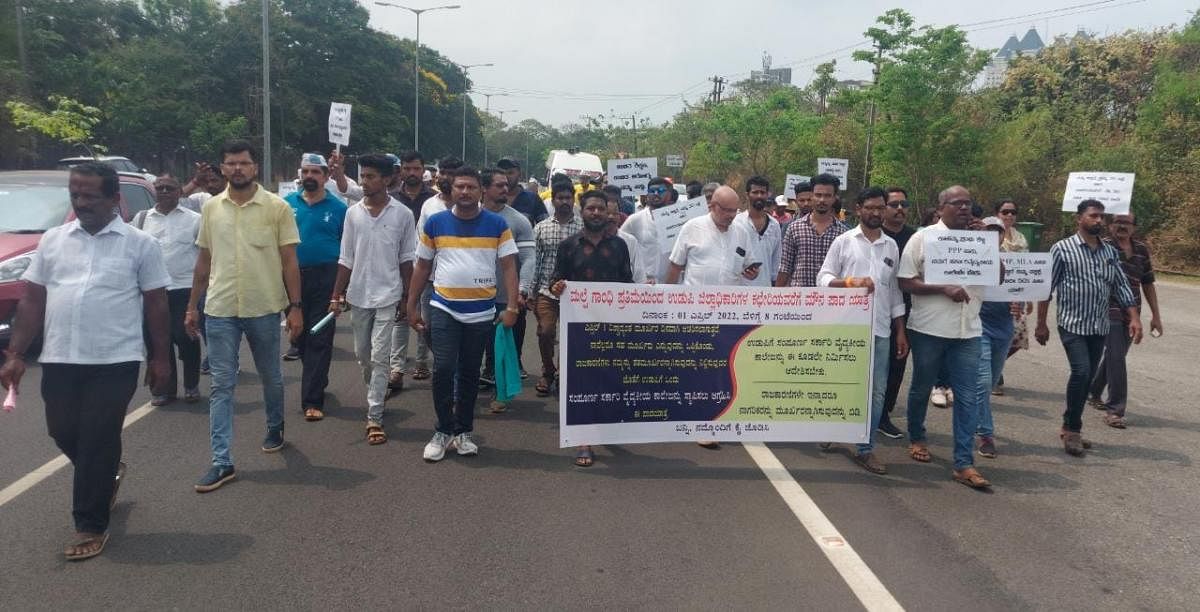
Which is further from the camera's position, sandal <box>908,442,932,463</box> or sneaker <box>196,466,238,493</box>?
sandal <box>908,442,932,463</box>

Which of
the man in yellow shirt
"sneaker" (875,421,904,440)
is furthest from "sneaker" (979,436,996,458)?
the man in yellow shirt

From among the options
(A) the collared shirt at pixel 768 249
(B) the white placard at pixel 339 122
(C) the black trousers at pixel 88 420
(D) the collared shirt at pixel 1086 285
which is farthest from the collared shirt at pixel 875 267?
(B) the white placard at pixel 339 122

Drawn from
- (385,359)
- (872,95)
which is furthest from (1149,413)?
(872,95)

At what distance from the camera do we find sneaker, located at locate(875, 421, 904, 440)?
259 inches

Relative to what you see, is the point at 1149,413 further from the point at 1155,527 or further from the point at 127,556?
the point at 127,556

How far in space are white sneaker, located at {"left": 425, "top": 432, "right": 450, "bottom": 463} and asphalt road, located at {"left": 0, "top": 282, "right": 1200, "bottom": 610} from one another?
104 millimetres

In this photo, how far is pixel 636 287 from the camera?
5.64 m

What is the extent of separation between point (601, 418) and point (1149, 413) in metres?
5.53

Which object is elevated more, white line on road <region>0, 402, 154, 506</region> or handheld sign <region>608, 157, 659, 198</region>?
handheld sign <region>608, 157, 659, 198</region>

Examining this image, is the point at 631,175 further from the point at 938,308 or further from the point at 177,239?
the point at 938,308

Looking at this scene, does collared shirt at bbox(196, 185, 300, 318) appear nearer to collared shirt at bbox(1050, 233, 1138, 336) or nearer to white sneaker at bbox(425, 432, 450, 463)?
white sneaker at bbox(425, 432, 450, 463)

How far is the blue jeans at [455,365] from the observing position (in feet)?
18.4

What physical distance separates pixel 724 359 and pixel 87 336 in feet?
12.2

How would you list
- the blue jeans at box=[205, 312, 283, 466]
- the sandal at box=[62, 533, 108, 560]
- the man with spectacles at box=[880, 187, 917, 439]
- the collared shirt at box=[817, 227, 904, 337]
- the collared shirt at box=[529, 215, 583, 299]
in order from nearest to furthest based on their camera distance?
the sandal at box=[62, 533, 108, 560], the blue jeans at box=[205, 312, 283, 466], the collared shirt at box=[817, 227, 904, 337], the man with spectacles at box=[880, 187, 917, 439], the collared shirt at box=[529, 215, 583, 299]
